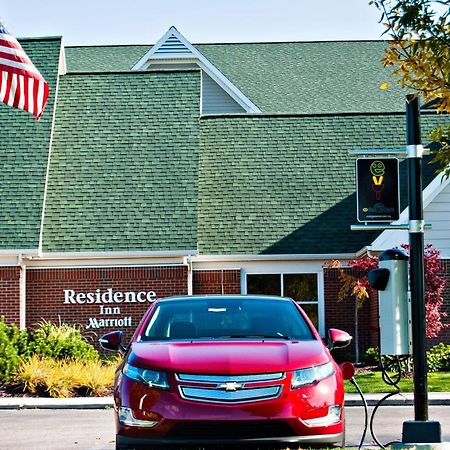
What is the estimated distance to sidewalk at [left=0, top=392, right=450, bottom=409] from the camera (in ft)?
61.3

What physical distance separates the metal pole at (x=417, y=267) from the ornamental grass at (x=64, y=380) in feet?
34.6

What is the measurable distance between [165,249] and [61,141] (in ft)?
15.8

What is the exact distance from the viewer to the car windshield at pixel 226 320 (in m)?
10.3

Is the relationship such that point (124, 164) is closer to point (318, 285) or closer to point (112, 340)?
point (318, 285)

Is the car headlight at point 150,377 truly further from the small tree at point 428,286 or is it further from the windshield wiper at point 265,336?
the small tree at point 428,286

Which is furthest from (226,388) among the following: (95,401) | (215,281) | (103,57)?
(103,57)

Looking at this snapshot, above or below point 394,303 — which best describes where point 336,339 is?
below

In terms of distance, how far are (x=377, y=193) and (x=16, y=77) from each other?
4209 millimetres

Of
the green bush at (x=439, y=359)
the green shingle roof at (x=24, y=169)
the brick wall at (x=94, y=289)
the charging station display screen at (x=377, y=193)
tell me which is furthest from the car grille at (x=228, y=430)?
the brick wall at (x=94, y=289)

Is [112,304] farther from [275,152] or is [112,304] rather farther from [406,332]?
[406,332]

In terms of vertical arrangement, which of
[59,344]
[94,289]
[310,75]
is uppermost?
[310,75]

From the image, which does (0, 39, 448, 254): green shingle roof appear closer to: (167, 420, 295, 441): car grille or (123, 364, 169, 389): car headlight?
(123, 364, 169, 389): car headlight

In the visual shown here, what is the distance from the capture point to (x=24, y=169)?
26953mm

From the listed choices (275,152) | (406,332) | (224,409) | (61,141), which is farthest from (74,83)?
(224,409)
